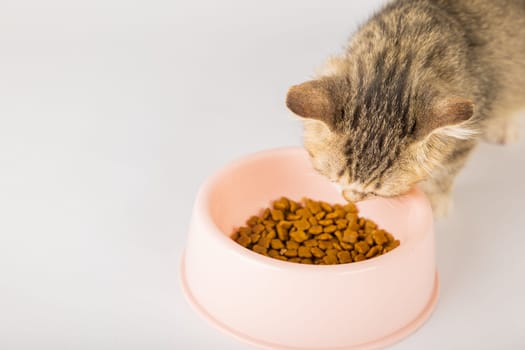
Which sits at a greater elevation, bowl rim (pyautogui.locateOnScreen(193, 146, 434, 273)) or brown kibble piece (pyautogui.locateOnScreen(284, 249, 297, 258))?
bowl rim (pyautogui.locateOnScreen(193, 146, 434, 273))

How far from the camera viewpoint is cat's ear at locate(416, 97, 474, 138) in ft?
6.93

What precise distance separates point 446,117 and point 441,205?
29.1 inches

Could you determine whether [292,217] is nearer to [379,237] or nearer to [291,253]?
[291,253]

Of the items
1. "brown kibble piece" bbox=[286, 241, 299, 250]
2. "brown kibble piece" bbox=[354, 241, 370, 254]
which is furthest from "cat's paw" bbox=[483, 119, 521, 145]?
"brown kibble piece" bbox=[286, 241, 299, 250]

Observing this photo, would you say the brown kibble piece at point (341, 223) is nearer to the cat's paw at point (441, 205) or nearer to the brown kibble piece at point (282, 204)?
the brown kibble piece at point (282, 204)

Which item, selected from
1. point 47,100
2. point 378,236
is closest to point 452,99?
point 378,236

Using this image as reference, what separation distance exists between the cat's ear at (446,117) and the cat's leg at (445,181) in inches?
15.0

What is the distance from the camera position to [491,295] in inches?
98.4

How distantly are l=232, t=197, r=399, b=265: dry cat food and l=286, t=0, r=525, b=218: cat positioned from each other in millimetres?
244

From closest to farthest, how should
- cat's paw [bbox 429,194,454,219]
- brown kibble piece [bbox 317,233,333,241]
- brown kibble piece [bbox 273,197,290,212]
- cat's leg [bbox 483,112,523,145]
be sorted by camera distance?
brown kibble piece [bbox 317,233,333,241]
brown kibble piece [bbox 273,197,290,212]
cat's paw [bbox 429,194,454,219]
cat's leg [bbox 483,112,523,145]

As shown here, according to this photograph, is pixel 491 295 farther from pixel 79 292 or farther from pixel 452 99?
pixel 79 292

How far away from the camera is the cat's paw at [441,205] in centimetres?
279

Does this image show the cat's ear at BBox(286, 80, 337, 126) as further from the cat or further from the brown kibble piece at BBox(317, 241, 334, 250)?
the brown kibble piece at BBox(317, 241, 334, 250)

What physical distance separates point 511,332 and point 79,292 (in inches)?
50.7
